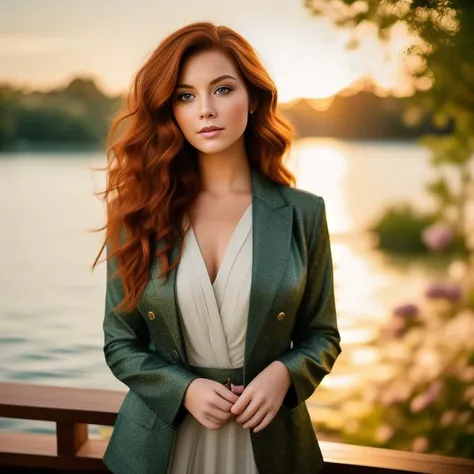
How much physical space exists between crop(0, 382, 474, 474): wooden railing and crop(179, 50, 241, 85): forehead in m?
1.07

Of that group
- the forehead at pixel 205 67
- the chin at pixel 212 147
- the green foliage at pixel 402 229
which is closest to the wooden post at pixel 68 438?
the chin at pixel 212 147

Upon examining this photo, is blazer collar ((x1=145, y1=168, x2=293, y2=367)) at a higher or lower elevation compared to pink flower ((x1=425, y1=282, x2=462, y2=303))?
higher

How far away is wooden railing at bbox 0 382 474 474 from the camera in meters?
2.20

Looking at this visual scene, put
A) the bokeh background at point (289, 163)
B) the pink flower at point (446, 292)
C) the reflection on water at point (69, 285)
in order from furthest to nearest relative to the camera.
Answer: the pink flower at point (446, 292)
the reflection on water at point (69, 285)
the bokeh background at point (289, 163)

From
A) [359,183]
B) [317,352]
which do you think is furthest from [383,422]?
[359,183]

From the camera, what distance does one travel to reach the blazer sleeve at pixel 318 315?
1.82m

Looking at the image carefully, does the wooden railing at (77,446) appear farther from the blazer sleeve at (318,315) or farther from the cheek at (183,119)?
the cheek at (183,119)

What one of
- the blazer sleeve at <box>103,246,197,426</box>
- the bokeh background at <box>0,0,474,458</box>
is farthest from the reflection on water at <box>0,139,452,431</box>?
the blazer sleeve at <box>103,246,197,426</box>

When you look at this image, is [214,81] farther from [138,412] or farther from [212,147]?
[138,412]

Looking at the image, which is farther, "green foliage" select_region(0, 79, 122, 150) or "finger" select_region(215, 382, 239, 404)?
"green foliage" select_region(0, 79, 122, 150)

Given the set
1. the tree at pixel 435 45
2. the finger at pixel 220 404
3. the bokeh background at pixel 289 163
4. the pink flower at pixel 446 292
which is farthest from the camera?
the pink flower at pixel 446 292

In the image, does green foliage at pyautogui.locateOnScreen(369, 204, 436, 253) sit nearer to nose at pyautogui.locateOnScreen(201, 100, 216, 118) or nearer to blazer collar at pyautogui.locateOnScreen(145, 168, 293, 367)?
blazer collar at pyautogui.locateOnScreen(145, 168, 293, 367)

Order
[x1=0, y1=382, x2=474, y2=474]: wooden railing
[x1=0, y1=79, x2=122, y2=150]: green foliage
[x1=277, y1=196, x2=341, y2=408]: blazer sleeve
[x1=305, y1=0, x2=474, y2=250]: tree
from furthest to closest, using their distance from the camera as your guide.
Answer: [x1=0, y1=79, x2=122, y2=150]: green foliage
[x1=305, y1=0, x2=474, y2=250]: tree
[x1=0, y1=382, x2=474, y2=474]: wooden railing
[x1=277, y1=196, x2=341, y2=408]: blazer sleeve

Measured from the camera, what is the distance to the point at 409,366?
15.1 ft
